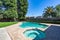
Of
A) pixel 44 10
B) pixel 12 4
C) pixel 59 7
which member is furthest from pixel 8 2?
pixel 59 7

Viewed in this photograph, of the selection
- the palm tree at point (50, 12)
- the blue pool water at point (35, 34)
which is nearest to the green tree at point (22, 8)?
the palm tree at point (50, 12)

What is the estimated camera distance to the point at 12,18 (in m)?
32.2

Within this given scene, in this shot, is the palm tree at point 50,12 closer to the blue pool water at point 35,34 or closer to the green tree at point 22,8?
the green tree at point 22,8

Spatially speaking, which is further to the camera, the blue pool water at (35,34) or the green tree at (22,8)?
the green tree at (22,8)

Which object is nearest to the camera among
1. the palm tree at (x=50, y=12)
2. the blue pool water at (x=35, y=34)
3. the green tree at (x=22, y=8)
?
the blue pool water at (x=35, y=34)

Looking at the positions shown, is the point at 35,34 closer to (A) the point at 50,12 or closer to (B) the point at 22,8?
(B) the point at 22,8

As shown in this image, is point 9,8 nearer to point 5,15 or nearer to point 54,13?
point 5,15

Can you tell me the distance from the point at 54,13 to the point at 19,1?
63.7 feet

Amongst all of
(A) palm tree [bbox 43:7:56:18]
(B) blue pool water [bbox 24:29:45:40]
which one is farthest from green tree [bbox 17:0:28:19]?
(B) blue pool water [bbox 24:29:45:40]

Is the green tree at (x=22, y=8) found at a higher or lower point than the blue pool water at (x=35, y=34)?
higher

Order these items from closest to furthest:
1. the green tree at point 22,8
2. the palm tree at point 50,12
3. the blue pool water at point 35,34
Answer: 1. the blue pool water at point 35,34
2. the green tree at point 22,8
3. the palm tree at point 50,12

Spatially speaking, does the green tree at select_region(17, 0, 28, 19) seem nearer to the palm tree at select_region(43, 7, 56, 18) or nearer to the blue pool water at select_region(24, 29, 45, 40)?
the palm tree at select_region(43, 7, 56, 18)

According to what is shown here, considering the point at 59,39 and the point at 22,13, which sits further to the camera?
the point at 22,13

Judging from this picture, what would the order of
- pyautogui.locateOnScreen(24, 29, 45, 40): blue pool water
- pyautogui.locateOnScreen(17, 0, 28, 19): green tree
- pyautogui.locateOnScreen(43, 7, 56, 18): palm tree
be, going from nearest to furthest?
1. pyautogui.locateOnScreen(24, 29, 45, 40): blue pool water
2. pyautogui.locateOnScreen(17, 0, 28, 19): green tree
3. pyautogui.locateOnScreen(43, 7, 56, 18): palm tree
